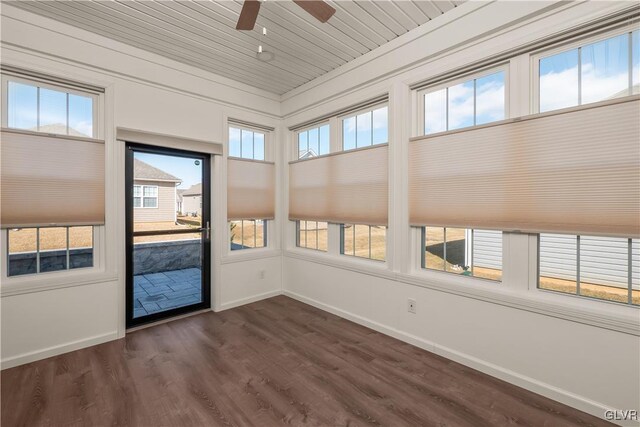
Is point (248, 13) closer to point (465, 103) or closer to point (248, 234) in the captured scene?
point (465, 103)

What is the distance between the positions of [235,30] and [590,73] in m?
2.85

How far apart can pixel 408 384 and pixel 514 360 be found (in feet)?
2.73

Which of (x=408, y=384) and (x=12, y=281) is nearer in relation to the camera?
(x=408, y=384)

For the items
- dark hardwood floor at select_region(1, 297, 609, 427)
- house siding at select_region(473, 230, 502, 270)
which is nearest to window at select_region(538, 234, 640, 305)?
house siding at select_region(473, 230, 502, 270)

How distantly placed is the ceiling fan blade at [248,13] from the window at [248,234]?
2.44 m

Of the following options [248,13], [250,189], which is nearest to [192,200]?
[250,189]

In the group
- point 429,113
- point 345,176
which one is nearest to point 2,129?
point 345,176

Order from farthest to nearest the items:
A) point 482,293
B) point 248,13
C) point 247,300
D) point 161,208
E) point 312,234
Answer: point 312,234, point 247,300, point 161,208, point 482,293, point 248,13

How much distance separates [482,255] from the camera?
2441mm

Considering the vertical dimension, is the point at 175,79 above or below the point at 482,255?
above

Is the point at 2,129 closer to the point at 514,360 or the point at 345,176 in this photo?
the point at 345,176

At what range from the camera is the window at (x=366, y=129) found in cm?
311

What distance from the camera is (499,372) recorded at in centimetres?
220

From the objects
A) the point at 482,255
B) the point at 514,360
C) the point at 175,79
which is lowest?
the point at 514,360
